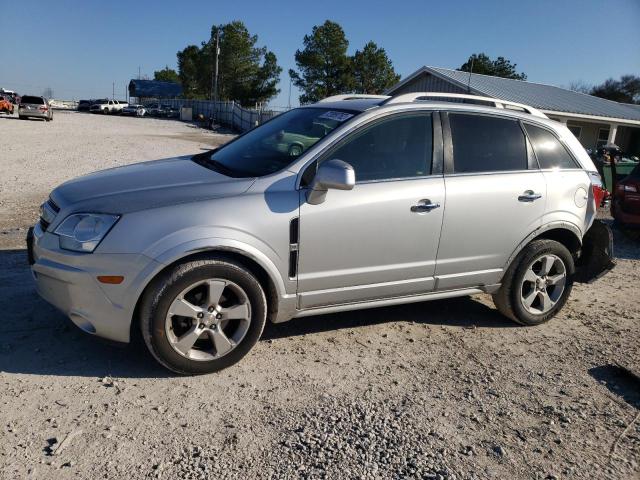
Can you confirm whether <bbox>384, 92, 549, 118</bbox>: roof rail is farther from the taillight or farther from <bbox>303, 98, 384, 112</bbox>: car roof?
the taillight

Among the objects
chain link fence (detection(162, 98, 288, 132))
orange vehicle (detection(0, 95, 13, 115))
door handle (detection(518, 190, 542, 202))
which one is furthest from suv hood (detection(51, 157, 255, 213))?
orange vehicle (detection(0, 95, 13, 115))

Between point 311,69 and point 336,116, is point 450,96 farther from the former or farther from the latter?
point 311,69

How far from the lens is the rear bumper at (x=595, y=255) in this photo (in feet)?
16.7

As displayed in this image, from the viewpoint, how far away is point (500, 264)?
455cm

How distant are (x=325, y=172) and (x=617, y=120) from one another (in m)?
28.1

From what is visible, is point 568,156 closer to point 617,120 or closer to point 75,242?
point 75,242

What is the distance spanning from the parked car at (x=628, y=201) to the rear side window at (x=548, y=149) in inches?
176

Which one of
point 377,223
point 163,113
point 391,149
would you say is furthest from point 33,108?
point 377,223

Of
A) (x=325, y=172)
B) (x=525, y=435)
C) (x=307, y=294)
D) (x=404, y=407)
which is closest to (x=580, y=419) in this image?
(x=525, y=435)

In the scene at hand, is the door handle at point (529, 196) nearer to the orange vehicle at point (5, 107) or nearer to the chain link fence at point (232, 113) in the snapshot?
the chain link fence at point (232, 113)

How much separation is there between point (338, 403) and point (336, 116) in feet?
6.93

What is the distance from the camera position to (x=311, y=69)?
Answer: 184 feet

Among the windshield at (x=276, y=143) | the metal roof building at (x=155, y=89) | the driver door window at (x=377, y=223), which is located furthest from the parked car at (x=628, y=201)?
the metal roof building at (x=155, y=89)

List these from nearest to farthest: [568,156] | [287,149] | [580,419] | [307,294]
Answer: [580,419] → [307,294] → [287,149] → [568,156]
